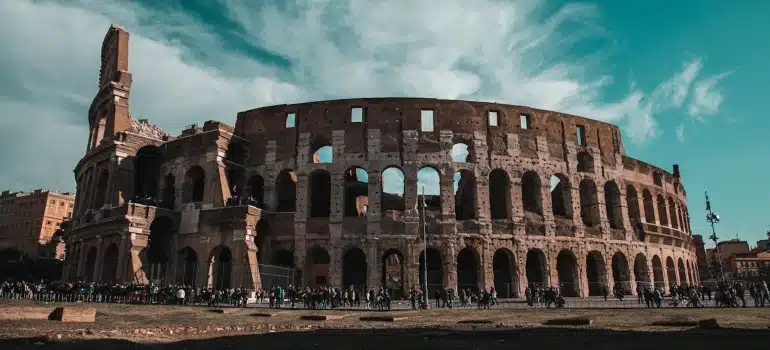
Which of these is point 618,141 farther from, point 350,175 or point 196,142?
point 196,142

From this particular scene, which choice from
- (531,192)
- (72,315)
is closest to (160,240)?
(72,315)

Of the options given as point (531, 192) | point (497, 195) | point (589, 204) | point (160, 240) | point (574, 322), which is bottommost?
→ point (574, 322)

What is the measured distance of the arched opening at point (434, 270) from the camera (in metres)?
30.5

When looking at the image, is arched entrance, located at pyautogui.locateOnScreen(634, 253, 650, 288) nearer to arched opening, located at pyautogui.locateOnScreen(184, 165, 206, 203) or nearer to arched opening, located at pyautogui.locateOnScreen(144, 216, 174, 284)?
arched opening, located at pyautogui.locateOnScreen(184, 165, 206, 203)

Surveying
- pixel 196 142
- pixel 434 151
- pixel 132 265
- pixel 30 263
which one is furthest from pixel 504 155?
pixel 30 263

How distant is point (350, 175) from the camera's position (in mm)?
38312

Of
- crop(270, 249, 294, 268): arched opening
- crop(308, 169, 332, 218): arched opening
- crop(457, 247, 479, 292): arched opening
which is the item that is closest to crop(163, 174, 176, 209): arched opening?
crop(270, 249, 294, 268): arched opening

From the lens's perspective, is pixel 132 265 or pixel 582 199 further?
pixel 582 199

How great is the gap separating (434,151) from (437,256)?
644cm

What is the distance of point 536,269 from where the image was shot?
109ft

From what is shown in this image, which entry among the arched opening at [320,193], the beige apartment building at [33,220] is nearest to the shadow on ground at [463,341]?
the arched opening at [320,193]

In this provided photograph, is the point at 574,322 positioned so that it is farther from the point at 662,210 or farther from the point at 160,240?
the point at 662,210

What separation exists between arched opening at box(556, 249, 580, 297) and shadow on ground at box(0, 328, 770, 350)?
20311 millimetres

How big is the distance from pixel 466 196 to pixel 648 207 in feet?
47.2
